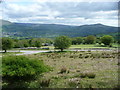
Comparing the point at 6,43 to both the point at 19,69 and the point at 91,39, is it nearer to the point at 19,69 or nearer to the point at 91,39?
the point at 19,69

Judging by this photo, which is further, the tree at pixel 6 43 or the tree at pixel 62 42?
the tree at pixel 62 42

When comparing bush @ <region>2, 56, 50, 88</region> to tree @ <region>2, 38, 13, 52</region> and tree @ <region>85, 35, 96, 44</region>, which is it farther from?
tree @ <region>85, 35, 96, 44</region>

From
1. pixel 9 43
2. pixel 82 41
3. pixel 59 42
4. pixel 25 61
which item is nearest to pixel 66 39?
pixel 59 42

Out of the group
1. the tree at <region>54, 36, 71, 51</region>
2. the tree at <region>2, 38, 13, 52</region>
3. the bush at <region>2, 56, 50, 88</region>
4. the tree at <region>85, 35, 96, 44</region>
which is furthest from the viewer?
the tree at <region>85, 35, 96, 44</region>

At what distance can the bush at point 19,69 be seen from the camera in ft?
26.8

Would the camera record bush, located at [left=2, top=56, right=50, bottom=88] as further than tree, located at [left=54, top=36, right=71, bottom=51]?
No

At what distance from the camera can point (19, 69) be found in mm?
8250

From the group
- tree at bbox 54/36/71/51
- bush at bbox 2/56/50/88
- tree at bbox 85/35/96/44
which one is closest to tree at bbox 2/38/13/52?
tree at bbox 54/36/71/51

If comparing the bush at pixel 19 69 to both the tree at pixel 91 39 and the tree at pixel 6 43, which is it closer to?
the tree at pixel 6 43

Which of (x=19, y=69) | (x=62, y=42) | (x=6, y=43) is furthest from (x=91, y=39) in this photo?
(x=19, y=69)

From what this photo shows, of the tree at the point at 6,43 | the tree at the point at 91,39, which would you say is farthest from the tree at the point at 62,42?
the tree at the point at 91,39

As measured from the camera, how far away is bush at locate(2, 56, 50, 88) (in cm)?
816

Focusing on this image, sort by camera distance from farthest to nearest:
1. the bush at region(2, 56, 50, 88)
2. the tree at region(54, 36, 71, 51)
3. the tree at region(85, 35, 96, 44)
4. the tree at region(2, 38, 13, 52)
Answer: the tree at region(85, 35, 96, 44) < the tree at region(54, 36, 71, 51) < the tree at region(2, 38, 13, 52) < the bush at region(2, 56, 50, 88)

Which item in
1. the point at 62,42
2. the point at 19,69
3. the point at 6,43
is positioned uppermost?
the point at 19,69
